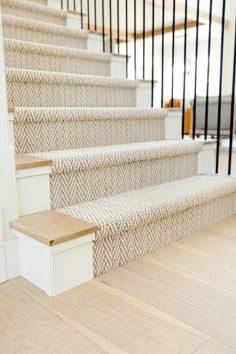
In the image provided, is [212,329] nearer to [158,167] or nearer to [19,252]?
[19,252]

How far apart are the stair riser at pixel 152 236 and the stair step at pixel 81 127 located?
50 centimetres

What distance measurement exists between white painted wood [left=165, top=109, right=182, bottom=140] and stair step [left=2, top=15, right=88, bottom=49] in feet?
3.11

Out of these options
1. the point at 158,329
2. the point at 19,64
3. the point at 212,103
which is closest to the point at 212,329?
the point at 158,329

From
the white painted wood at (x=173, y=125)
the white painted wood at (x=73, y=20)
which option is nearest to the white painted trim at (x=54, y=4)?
the white painted wood at (x=73, y=20)

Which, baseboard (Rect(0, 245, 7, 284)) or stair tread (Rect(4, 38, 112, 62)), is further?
stair tread (Rect(4, 38, 112, 62))

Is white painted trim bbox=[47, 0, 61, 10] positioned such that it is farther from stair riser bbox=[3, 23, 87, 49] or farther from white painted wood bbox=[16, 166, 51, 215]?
white painted wood bbox=[16, 166, 51, 215]

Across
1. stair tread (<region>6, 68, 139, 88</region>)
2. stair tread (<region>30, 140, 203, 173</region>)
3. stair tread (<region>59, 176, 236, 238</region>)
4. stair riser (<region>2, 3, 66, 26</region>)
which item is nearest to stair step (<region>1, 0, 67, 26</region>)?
stair riser (<region>2, 3, 66, 26</region>)

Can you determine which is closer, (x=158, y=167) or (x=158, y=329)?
(x=158, y=329)

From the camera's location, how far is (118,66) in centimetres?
239

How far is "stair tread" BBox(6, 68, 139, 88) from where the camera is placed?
1503mm

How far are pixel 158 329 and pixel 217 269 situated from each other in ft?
1.32

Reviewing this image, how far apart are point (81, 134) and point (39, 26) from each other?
1.03m

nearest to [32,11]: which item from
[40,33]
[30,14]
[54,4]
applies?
[30,14]

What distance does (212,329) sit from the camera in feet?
2.82
